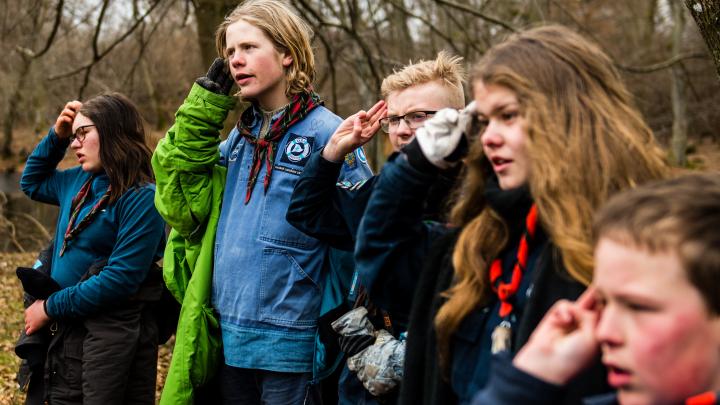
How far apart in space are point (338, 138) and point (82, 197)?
5.31 ft

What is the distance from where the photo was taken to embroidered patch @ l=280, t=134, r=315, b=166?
3033 millimetres

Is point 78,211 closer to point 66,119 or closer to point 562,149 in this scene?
point 66,119

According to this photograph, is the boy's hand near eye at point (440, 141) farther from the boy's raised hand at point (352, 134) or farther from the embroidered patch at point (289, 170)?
the embroidered patch at point (289, 170)

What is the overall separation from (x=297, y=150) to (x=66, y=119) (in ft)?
4.81

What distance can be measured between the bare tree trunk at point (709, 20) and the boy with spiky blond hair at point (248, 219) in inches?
52.3

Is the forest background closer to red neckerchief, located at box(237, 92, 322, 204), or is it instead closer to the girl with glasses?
the girl with glasses

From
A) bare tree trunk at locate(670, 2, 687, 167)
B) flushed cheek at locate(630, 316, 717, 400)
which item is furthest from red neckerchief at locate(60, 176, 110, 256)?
bare tree trunk at locate(670, 2, 687, 167)

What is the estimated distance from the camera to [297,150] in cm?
305

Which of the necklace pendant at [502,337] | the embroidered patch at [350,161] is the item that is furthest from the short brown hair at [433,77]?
the necklace pendant at [502,337]

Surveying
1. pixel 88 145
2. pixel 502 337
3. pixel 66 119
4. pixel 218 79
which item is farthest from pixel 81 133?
pixel 502 337

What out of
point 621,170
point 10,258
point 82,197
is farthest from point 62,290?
point 10,258

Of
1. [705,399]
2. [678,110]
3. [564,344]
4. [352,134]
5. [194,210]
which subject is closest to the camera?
[705,399]

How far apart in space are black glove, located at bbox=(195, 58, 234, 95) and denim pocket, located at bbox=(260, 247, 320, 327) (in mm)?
690

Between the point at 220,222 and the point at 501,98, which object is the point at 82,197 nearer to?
the point at 220,222
